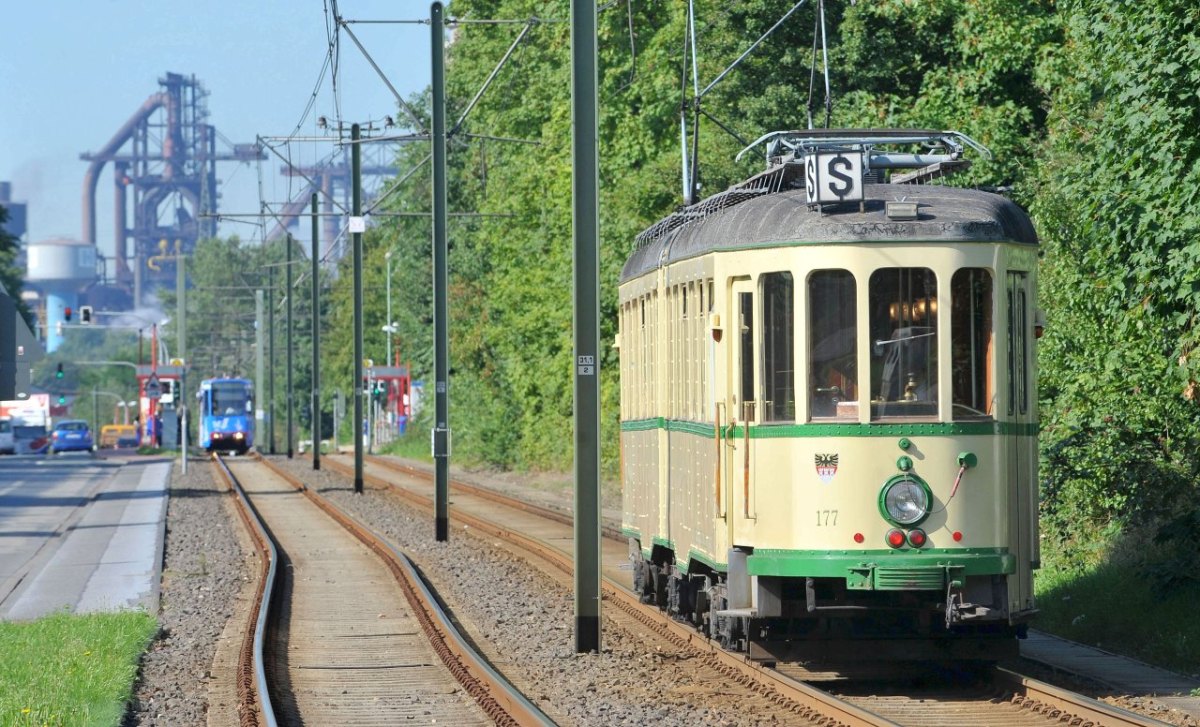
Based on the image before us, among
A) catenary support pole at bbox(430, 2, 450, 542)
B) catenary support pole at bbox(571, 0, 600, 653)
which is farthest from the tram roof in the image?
catenary support pole at bbox(430, 2, 450, 542)

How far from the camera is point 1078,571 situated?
17.0 m

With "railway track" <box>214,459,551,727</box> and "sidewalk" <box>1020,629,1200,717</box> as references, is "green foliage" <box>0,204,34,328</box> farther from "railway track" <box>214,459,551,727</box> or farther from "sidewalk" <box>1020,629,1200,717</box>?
"sidewalk" <box>1020,629,1200,717</box>

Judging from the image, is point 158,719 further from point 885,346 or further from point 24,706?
point 885,346

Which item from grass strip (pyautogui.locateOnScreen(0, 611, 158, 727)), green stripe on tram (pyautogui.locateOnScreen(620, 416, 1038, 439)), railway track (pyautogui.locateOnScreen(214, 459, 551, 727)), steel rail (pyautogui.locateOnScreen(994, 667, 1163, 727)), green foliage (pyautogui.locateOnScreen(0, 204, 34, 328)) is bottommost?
railway track (pyautogui.locateOnScreen(214, 459, 551, 727))

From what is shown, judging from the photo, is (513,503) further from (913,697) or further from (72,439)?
(72,439)

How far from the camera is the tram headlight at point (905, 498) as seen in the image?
11664 millimetres

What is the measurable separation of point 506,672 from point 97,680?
2953mm

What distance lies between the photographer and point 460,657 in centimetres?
1448

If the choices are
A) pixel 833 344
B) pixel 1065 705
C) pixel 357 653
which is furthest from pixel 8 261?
pixel 1065 705

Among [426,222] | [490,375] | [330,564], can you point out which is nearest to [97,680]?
[330,564]

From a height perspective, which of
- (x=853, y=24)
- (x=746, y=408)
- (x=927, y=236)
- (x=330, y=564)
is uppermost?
(x=853, y=24)

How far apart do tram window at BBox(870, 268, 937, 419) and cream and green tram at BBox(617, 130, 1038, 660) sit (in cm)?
1

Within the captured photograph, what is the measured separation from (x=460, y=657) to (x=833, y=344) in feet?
14.5

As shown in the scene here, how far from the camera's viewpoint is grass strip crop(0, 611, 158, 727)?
11383 mm
